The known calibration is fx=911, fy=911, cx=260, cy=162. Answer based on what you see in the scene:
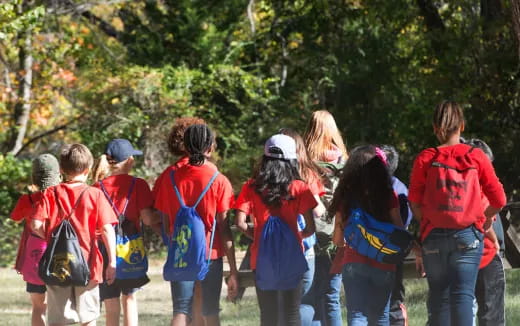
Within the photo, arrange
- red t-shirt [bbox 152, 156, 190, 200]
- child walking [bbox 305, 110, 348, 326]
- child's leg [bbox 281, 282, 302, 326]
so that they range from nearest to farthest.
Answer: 1. child's leg [bbox 281, 282, 302, 326]
2. red t-shirt [bbox 152, 156, 190, 200]
3. child walking [bbox 305, 110, 348, 326]

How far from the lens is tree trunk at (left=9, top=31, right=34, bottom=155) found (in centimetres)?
1867

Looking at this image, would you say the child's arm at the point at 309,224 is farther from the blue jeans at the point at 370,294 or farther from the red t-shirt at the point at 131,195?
the red t-shirt at the point at 131,195

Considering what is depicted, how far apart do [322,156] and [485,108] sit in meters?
8.95

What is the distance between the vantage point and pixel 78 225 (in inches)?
247

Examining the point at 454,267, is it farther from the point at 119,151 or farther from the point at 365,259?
the point at 119,151

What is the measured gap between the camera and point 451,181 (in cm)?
576

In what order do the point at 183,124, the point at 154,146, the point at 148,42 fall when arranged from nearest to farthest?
the point at 183,124
the point at 154,146
the point at 148,42

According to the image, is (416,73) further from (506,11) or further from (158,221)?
(158,221)

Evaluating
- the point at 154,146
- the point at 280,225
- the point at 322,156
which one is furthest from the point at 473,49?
the point at 280,225

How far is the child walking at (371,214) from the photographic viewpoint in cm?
587

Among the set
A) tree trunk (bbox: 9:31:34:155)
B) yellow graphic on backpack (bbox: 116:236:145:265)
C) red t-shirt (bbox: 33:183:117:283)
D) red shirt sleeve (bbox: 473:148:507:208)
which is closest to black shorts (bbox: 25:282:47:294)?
yellow graphic on backpack (bbox: 116:236:145:265)

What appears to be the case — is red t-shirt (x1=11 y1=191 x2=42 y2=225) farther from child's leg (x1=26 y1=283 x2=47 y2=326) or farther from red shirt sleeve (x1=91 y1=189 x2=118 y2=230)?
red shirt sleeve (x1=91 y1=189 x2=118 y2=230)

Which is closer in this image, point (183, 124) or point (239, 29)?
point (183, 124)

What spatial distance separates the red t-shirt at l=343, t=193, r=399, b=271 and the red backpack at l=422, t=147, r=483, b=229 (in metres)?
0.22
